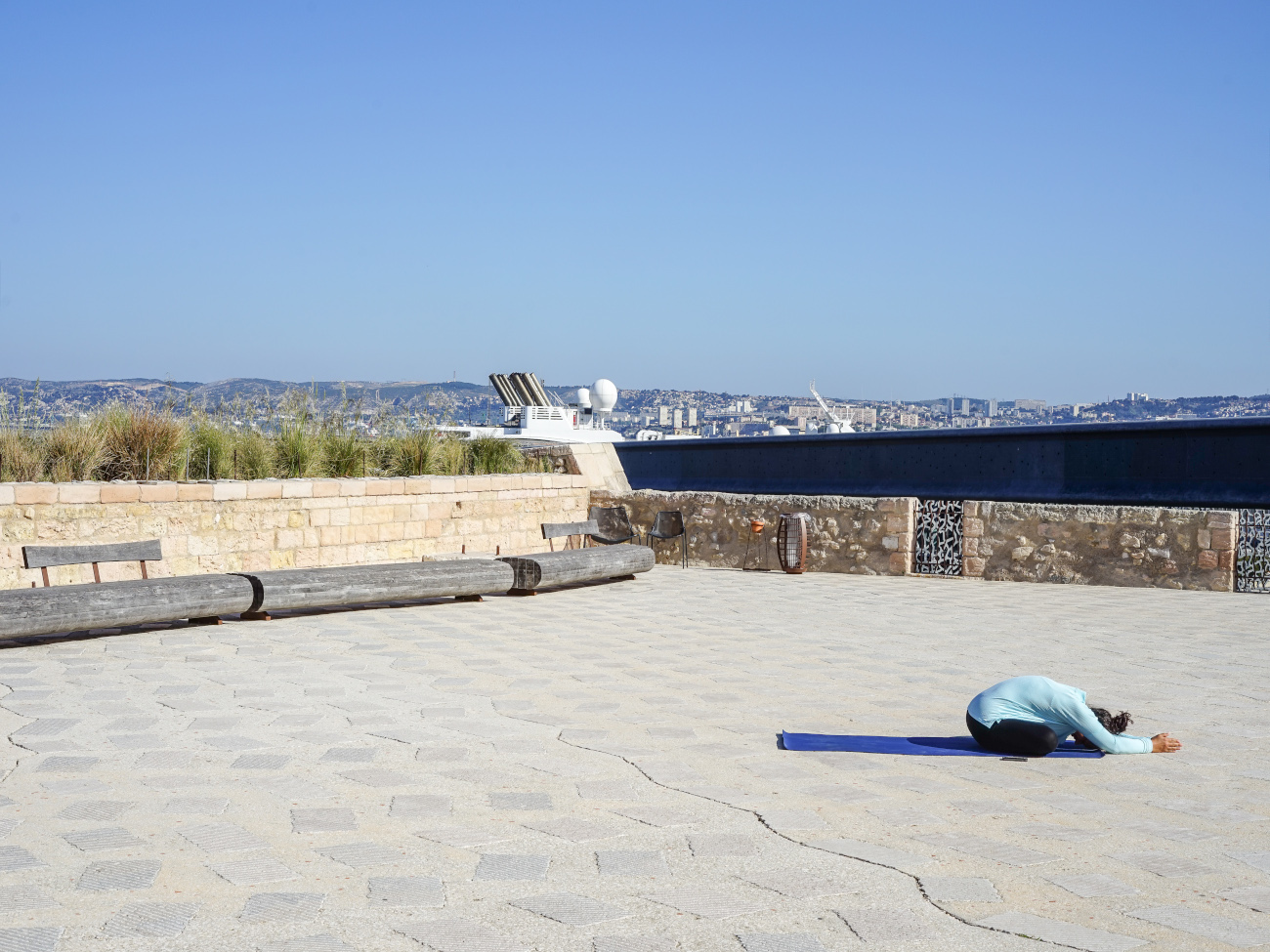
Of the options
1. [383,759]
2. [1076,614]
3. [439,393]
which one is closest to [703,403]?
[439,393]

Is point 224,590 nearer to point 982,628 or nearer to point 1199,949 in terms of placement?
point 982,628

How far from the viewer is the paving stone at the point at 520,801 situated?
4281 millimetres

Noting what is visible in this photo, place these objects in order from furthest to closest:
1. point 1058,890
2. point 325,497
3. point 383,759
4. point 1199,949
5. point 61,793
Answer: point 325,497 < point 383,759 < point 61,793 < point 1058,890 < point 1199,949

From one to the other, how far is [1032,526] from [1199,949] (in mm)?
9836

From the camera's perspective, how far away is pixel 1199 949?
3061mm

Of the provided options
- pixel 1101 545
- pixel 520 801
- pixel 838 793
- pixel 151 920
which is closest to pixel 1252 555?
pixel 1101 545

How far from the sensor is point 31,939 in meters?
3.00

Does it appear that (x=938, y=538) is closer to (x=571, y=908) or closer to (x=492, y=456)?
(x=492, y=456)

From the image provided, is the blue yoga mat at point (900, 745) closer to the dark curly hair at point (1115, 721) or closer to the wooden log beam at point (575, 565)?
the dark curly hair at point (1115, 721)

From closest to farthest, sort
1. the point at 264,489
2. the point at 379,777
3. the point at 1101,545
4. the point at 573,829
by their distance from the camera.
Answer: the point at 573,829 < the point at 379,777 < the point at 264,489 < the point at 1101,545

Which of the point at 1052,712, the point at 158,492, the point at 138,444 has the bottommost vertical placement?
the point at 1052,712

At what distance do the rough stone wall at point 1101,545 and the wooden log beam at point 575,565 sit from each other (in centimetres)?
388

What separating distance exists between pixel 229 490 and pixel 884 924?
9.01 meters

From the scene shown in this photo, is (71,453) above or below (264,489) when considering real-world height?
Result: above
